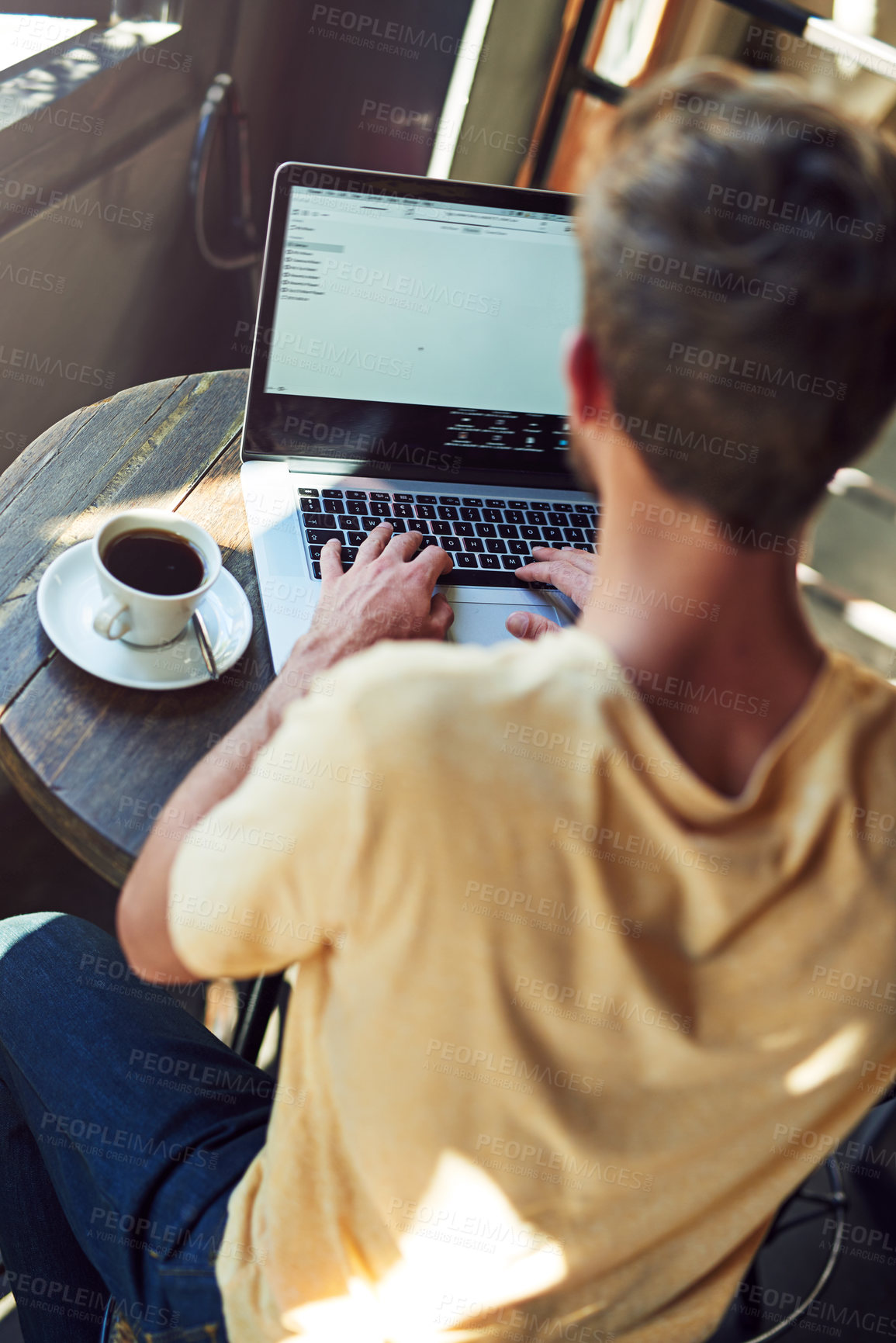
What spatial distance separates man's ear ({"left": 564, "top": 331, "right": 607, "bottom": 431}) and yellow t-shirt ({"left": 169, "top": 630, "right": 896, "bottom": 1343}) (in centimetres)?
14

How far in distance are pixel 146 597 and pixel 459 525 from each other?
1.39ft

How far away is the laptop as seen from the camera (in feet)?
3.43

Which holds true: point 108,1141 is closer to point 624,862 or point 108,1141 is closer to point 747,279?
point 624,862

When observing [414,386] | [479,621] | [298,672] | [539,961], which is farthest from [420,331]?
[539,961]

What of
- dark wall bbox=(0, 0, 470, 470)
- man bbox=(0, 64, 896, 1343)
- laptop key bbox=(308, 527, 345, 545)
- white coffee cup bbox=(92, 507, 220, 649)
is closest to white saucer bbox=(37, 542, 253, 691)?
white coffee cup bbox=(92, 507, 220, 649)

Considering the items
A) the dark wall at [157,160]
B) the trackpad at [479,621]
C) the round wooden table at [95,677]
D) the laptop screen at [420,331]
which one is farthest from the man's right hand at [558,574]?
the dark wall at [157,160]

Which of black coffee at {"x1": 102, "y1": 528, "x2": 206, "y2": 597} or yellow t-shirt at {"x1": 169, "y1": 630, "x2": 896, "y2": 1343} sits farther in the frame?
black coffee at {"x1": 102, "y1": 528, "x2": 206, "y2": 597}

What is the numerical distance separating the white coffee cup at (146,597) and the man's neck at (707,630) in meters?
0.42

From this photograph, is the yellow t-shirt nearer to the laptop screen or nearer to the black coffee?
the black coffee

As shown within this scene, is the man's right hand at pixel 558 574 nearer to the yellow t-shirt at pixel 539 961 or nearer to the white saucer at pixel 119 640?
the white saucer at pixel 119 640

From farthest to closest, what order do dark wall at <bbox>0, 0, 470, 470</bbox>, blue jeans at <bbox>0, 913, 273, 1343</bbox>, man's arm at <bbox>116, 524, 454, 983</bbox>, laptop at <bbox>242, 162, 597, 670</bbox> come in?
dark wall at <bbox>0, 0, 470, 470</bbox>, laptop at <bbox>242, 162, 597, 670</bbox>, blue jeans at <bbox>0, 913, 273, 1343</bbox>, man's arm at <bbox>116, 524, 454, 983</bbox>

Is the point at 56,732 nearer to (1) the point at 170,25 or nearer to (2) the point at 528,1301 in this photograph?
(2) the point at 528,1301

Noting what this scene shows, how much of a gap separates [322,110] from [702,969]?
2.29 m

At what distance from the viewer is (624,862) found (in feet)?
1.83
